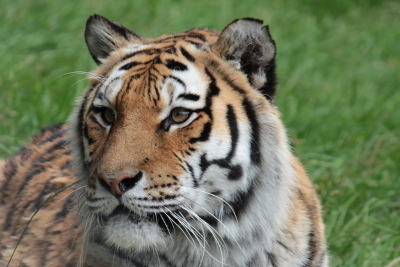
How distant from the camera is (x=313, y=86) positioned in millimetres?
6844

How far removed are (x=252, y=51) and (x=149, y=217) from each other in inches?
34.8

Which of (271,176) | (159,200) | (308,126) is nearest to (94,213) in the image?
(159,200)

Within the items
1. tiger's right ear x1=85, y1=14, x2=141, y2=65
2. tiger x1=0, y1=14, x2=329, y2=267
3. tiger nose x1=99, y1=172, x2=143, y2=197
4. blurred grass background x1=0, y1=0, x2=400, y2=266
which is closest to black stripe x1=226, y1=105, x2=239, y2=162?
tiger x1=0, y1=14, x2=329, y2=267

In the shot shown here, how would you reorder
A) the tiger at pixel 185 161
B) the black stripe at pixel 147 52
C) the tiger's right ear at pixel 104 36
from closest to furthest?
the tiger at pixel 185 161 → the black stripe at pixel 147 52 → the tiger's right ear at pixel 104 36

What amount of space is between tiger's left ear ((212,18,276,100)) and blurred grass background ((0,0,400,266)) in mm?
1242

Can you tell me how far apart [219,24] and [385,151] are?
2.67 m

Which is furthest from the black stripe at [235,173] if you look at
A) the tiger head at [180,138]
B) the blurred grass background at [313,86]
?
the blurred grass background at [313,86]

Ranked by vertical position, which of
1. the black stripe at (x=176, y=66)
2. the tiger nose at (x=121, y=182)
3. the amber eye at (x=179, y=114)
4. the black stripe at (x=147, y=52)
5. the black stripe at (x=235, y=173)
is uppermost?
the black stripe at (x=147, y=52)

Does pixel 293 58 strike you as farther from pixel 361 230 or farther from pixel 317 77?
pixel 361 230

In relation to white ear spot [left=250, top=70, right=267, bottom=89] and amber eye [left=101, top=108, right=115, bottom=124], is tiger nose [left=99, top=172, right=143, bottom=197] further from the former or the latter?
white ear spot [left=250, top=70, right=267, bottom=89]

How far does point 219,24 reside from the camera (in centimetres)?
761

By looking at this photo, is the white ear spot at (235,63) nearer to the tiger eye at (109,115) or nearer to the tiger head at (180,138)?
the tiger head at (180,138)

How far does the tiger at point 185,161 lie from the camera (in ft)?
9.31

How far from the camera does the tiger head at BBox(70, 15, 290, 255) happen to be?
9.20ft
